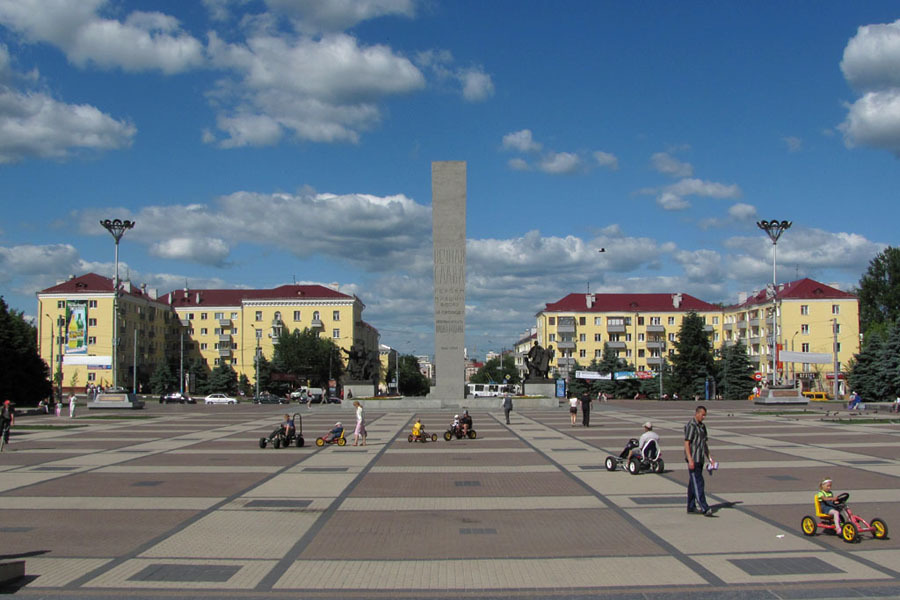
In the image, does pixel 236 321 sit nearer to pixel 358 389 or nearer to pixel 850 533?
pixel 358 389

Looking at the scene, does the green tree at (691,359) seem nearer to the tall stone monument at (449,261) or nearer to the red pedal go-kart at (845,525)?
the tall stone monument at (449,261)

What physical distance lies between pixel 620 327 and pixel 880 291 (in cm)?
3295

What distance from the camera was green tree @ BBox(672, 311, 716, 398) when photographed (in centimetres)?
8275

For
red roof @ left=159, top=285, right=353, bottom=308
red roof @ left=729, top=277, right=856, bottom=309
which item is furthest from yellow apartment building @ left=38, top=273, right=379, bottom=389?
red roof @ left=729, top=277, right=856, bottom=309

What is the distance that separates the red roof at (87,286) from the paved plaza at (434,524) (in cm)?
7645

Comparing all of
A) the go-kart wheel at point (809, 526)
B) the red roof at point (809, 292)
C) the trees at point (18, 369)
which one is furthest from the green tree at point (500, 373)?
the go-kart wheel at point (809, 526)

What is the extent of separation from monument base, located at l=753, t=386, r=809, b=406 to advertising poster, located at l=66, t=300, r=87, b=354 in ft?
144

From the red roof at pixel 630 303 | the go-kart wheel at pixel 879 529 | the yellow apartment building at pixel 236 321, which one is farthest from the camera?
the red roof at pixel 630 303

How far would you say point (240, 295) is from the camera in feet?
382

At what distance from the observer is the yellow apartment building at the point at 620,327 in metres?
113

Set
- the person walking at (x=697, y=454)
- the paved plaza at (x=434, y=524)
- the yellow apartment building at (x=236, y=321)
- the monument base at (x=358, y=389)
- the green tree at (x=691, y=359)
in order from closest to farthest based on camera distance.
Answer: the paved plaza at (x=434, y=524)
the person walking at (x=697, y=454)
the monument base at (x=358, y=389)
the green tree at (x=691, y=359)
the yellow apartment building at (x=236, y=321)

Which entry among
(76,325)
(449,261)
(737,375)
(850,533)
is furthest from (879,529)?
(737,375)

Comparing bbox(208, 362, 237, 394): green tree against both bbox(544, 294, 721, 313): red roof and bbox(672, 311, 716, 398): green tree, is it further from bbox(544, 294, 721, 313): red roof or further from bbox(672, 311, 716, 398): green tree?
bbox(672, 311, 716, 398): green tree

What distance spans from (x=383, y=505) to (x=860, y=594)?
25.0 feet
